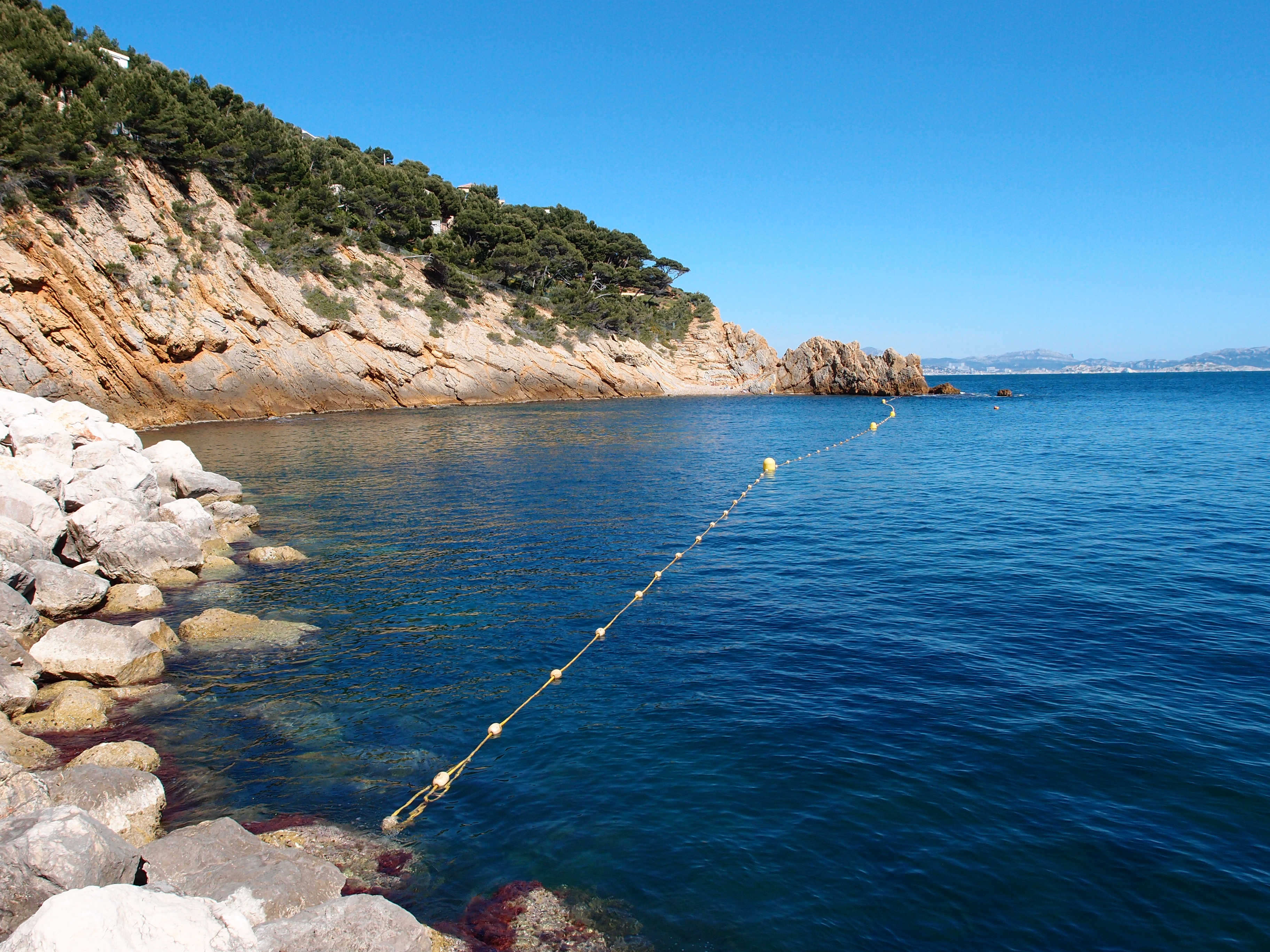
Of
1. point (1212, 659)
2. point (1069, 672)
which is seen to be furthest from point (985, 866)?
point (1212, 659)

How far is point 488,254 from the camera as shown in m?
83.2

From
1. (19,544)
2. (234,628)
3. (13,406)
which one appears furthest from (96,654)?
(13,406)

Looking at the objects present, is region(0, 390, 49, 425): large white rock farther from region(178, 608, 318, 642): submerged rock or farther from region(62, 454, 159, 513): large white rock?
region(178, 608, 318, 642): submerged rock

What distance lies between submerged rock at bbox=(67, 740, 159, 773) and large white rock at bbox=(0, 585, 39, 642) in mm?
3431

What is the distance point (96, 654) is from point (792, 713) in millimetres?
9576

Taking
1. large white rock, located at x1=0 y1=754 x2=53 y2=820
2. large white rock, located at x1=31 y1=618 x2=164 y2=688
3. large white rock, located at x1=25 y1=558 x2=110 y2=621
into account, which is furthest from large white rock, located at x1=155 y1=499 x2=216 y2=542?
large white rock, located at x1=0 y1=754 x2=53 y2=820

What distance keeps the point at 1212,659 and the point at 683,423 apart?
1690 inches

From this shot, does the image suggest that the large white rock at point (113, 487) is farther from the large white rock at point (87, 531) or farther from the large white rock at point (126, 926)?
the large white rock at point (126, 926)

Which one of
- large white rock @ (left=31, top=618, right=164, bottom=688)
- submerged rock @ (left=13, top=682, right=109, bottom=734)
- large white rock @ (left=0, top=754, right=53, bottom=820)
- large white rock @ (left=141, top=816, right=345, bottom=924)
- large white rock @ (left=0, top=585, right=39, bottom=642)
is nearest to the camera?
large white rock @ (left=141, top=816, right=345, bottom=924)

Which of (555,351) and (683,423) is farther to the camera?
(555,351)

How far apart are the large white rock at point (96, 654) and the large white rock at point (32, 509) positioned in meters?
4.42

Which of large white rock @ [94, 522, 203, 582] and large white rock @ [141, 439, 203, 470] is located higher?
large white rock @ [141, 439, 203, 470]

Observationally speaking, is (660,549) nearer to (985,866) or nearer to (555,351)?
(985,866)

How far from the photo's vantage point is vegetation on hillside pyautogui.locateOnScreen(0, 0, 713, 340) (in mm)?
42656
